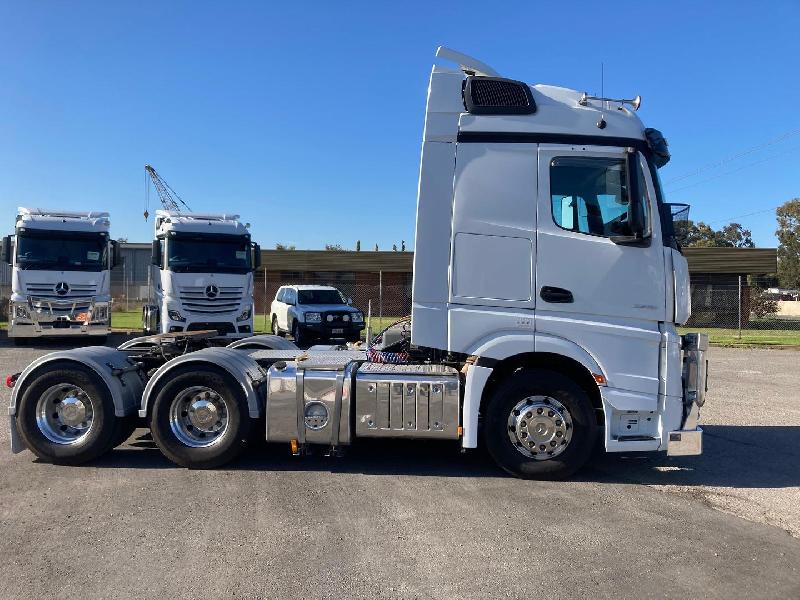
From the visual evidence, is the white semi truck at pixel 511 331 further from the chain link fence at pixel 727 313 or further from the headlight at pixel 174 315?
the chain link fence at pixel 727 313

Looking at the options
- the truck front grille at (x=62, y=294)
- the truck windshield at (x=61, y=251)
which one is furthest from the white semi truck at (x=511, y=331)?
the truck windshield at (x=61, y=251)

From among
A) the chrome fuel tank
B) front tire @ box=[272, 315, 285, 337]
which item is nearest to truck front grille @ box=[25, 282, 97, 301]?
front tire @ box=[272, 315, 285, 337]

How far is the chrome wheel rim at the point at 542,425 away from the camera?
5707mm

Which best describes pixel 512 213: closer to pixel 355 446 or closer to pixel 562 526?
pixel 562 526

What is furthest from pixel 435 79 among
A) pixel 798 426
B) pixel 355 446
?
pixel 798 426

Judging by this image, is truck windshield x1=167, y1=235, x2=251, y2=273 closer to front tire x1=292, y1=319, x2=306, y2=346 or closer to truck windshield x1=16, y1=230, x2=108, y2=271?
truck windshield x1=16, y1=230, x2=108, y2=271

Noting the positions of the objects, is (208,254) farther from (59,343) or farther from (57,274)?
(59,343)

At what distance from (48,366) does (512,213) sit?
4793 mm

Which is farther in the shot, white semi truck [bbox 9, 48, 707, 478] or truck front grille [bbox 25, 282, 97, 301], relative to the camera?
truck front grille [bbox 25, 282, 97, 301]

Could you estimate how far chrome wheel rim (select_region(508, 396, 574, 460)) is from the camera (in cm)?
571

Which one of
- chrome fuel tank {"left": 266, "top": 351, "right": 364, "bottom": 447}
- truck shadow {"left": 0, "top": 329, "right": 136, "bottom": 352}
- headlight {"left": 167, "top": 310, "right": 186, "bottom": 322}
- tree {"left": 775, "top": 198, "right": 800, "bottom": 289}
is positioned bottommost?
truck shadow {"left": 0, "top": 329, "right": 136, "bottom": 352}

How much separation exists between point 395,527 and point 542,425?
1797 mm

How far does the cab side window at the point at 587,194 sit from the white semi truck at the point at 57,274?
14502mm

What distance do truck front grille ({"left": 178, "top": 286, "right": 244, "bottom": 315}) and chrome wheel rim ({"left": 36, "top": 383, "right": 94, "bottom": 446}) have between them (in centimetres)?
892
